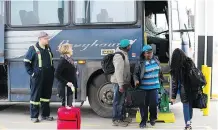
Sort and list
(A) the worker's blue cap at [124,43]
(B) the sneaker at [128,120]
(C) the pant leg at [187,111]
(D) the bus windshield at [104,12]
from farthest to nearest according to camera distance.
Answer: (D) the bus windshield at [104,12], (B) the sneaker at [128,120], (A) the worker's blue cap at [124,43], (C) the pant leg at [187,111]

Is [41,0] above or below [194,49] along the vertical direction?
above

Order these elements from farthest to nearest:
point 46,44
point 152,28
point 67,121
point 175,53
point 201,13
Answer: point 201,13 < point 152,28 < point 46,44 < point 175,53 < point 67,121

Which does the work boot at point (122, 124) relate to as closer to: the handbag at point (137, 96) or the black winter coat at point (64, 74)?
the handbag at point (137, 96)

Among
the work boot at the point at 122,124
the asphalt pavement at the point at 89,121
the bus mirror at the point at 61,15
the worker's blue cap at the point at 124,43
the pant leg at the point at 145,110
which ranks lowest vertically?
the asphalt pavement at the point at 89,121

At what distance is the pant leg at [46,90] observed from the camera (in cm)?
809

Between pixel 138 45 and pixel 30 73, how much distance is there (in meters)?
2.22

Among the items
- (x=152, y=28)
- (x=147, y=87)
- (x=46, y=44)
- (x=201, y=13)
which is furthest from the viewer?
(x=201, y=13)

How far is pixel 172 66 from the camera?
6805 mm

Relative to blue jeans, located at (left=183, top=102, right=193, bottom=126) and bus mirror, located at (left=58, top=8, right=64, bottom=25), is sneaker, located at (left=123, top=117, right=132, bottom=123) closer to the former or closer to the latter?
blue jeans, located at (left=183, top=102, right=193, bottom=126)

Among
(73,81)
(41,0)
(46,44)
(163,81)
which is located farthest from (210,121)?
(41,0)

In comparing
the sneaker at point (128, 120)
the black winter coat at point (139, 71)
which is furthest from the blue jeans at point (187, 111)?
the sneaker at point (128, 120)

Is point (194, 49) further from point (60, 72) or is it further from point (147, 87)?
point (60, 72)

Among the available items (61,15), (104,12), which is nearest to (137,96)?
(104,12)

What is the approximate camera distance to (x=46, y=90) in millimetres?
8195
